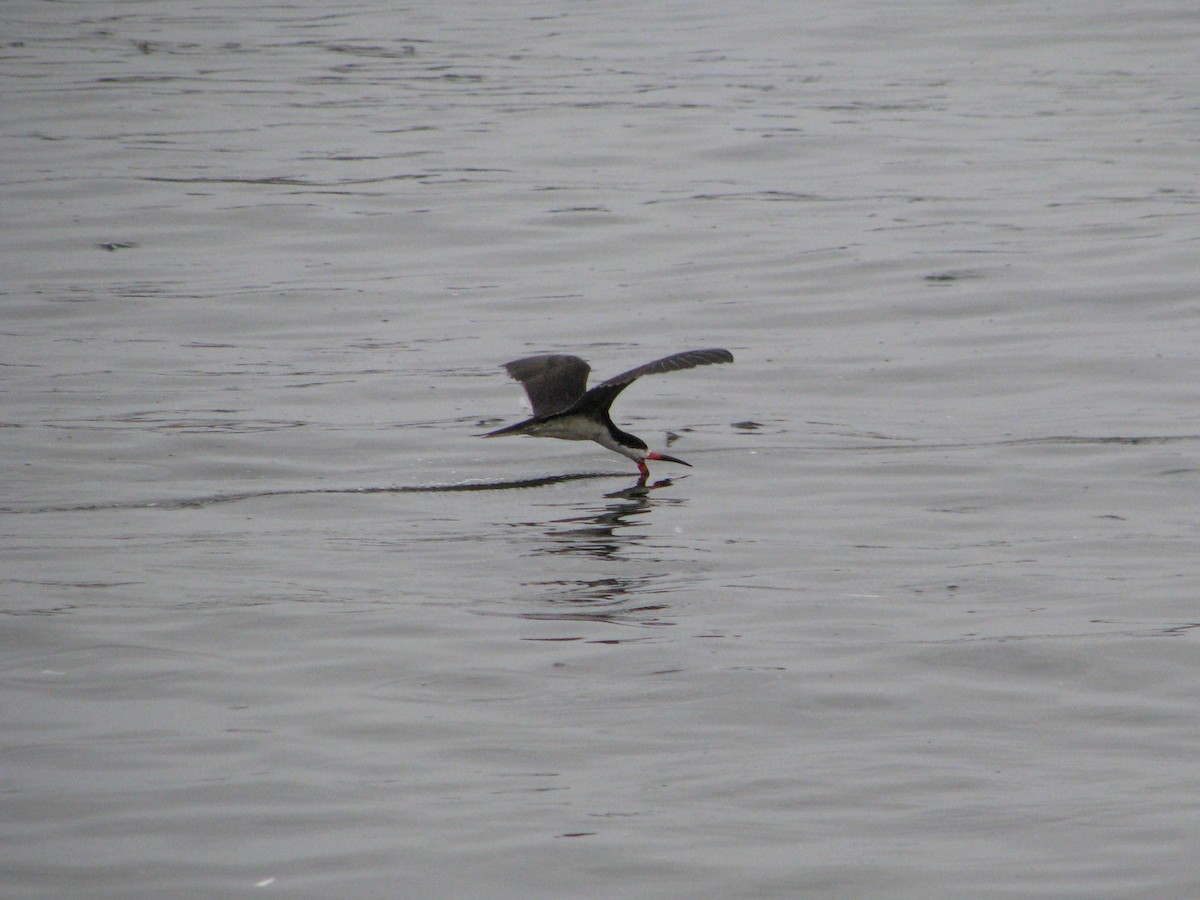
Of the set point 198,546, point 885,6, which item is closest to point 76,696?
point 198,546

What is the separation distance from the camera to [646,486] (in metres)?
9.65

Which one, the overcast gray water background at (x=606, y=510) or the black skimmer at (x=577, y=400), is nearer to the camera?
the overcast gray water background at (x=606, y=510)

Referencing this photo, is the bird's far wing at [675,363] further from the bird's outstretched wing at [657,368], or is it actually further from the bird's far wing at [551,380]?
the bird's far wing at [551,380]

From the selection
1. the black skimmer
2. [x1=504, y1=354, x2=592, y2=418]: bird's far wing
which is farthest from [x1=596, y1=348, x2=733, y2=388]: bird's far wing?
[x1=504, y1=354, x2=592, y2=418]: bird's far wing

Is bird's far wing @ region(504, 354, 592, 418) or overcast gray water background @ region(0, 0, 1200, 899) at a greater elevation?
bird's far wing @ region(504, 354, 592, 418)

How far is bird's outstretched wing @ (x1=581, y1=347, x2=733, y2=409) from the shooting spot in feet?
29.1

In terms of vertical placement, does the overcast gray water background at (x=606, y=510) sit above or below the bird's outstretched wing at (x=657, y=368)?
below

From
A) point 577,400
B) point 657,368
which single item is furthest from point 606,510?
point 577,400

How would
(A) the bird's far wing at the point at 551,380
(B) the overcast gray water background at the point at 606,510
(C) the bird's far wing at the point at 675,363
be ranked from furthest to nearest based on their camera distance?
(A) the bird's far wing at the point at 551,380, (C) the bird's far wing at the point at 675,363, (B) the overcast gray water background at the point at 606,510

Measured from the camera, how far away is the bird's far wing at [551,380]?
33.0ft

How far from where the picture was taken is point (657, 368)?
8883mm

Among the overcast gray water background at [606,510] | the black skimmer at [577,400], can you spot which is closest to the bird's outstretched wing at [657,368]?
the black skimmer at [577,400]

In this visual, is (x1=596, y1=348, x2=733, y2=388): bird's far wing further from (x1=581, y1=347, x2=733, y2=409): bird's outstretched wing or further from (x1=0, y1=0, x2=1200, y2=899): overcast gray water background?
(x1=0, y1=0, x2=1200, y2=899): overcast gray water background

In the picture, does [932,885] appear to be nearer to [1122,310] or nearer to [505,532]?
[505,532]
